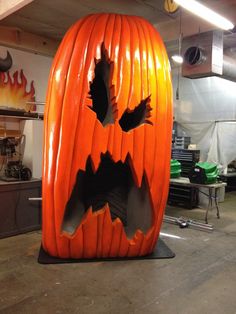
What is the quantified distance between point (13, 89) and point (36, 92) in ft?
1.68

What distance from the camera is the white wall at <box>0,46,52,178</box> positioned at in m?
4.49

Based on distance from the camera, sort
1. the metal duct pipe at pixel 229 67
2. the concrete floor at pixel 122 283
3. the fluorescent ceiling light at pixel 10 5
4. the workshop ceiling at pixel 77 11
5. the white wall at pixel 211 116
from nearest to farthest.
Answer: the concrete floor at pixel 122 283 → the fluorescent ceiling light at pixel 10 5 → the workshop ceiling at pixel 77 11 → the metal duct pipe at pixel 229 67 → the white wall at pixel 211 116

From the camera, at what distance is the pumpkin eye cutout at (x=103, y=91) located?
10.4 feet

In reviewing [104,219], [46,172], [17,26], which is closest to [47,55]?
[17,26]

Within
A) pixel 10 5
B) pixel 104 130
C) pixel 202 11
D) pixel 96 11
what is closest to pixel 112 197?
pixel 104 130

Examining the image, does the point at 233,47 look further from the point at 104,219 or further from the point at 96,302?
the point at 96,302

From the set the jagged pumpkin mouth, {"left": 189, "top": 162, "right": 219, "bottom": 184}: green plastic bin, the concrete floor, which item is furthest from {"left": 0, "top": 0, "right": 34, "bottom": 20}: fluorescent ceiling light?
{"left": 189, "top": 162, "right": 219, "bottom": 184}: green plastic bin

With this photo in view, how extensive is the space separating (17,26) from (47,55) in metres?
0.78

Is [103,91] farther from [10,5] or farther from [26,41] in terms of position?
[26,41]

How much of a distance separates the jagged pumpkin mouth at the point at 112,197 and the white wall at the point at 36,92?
134 cm

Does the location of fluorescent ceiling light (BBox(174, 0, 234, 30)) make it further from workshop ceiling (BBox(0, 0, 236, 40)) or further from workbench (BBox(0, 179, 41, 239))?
workbench (BBox(0, 179, 41, 239))

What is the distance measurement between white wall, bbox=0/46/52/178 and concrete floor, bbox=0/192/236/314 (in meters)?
1.22

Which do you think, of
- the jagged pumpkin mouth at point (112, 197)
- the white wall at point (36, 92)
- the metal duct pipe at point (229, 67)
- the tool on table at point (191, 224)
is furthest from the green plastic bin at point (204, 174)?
the white wall at point (36, 92)

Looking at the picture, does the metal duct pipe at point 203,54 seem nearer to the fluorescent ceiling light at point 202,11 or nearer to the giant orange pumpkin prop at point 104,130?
the fluorescent ceiling light at point 202,11
